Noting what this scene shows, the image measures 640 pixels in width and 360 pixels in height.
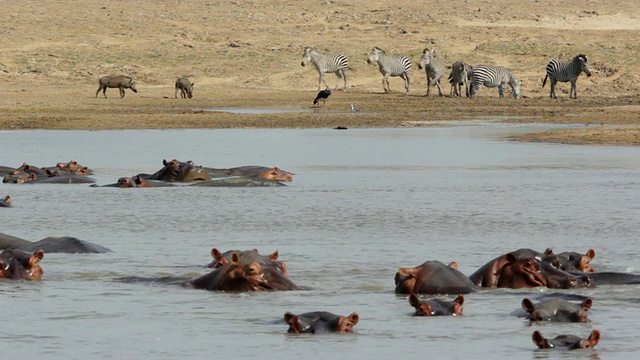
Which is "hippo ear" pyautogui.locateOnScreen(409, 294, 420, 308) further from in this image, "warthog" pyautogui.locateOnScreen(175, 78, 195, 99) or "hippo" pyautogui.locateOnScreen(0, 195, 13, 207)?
"warthog" pyautogui.locateOnScreen(175, 78, 195, 99)

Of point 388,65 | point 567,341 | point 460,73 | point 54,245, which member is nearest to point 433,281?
point 567,341

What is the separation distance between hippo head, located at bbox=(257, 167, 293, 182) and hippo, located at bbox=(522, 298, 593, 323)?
9.84 metres

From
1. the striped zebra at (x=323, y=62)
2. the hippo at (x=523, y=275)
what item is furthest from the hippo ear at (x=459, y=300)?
the striped zebra at (x=323, y=62)

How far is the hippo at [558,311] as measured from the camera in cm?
820

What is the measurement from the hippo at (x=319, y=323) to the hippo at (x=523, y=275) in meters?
1.77

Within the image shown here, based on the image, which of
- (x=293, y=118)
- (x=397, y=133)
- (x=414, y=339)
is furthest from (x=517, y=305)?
(x=293, y=118)

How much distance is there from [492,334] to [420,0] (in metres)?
62.3

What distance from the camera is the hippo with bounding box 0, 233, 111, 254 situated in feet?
37.3

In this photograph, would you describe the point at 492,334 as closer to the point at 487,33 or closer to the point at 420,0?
the point at 487,33

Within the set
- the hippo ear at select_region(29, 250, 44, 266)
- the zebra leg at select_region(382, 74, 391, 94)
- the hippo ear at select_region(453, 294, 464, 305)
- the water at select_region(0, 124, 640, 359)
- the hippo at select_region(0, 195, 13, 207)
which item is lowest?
the water at select_region(0, 124, 640, 359)

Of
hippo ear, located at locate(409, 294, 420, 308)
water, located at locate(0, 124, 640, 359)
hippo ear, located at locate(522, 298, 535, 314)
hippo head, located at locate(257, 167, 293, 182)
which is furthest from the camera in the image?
hippo head, located at locate(257, 167, 293, 182)

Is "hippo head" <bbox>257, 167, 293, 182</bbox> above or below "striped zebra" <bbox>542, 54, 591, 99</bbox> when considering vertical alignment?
below

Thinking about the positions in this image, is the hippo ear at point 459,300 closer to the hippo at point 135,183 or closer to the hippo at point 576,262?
the hippo at point 576,262

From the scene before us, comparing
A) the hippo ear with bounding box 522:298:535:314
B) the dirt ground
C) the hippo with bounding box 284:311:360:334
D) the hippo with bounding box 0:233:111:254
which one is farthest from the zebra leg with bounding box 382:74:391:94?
the hippo with bounding box 284:311:360:334
